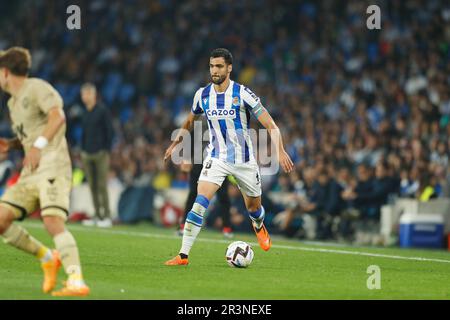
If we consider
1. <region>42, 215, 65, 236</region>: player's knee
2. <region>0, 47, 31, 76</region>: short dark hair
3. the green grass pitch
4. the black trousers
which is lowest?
the green grass pitch

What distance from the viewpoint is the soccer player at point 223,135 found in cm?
1310

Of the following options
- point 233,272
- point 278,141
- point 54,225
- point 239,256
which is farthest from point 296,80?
point 54,225

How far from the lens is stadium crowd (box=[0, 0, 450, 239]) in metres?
20.6

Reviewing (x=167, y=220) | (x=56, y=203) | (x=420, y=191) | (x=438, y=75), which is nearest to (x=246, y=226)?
(x=167, y=220)

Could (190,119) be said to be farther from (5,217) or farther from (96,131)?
(96,131)

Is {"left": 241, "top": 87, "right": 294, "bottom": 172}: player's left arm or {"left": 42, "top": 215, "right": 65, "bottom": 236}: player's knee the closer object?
{"left": 42, "top": 215, "right": 65, "bottom": 236}: player's knee

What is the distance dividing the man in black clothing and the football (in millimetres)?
8489

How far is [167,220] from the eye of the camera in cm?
2338

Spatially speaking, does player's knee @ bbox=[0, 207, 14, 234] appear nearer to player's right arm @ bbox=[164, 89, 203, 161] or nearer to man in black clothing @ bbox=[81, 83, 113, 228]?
player's right arm @ bbox=[164, 89, 203, 161]

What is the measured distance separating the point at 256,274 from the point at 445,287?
218 cm

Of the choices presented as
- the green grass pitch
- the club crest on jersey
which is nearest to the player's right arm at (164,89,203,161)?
the club crest on jersey

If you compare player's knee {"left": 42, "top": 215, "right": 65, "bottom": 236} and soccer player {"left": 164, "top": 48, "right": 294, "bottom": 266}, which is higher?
soccer player {"left": 164, "top": 48, "right": 294, "bottom": 266}

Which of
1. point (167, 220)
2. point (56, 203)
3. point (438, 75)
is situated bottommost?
point (167, 220)
